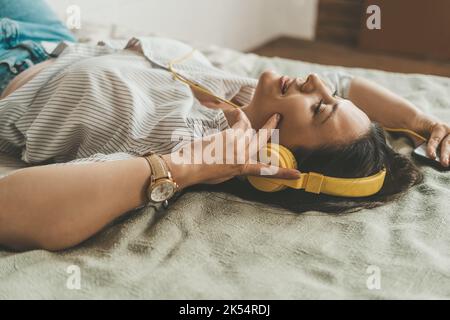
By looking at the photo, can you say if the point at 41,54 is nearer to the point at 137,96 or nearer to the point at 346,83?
the point at 137,96

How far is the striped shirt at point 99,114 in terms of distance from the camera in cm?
107

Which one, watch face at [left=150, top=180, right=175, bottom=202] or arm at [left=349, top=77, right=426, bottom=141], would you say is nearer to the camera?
watch face at [left=150, top=180, right=175, bottom=202]

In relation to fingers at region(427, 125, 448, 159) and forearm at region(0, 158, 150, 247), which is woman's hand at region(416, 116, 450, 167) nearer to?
fingers at region(427, 125, 448, 159)

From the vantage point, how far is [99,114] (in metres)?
1.10

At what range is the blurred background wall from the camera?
2.05 m

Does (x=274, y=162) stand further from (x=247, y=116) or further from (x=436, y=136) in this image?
(x=436, y=136)

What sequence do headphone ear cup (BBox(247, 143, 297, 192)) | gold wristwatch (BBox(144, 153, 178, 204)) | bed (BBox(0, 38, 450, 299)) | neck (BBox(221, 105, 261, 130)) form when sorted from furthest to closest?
neck (BBox(221, 105, 261, 130)) < headphone ear cup (BBox(247, 143, 297, 192)) < gold wristwatch (BBox(144, 153, 178, 204)) < bed (BBox(0, 38, 450, 299))

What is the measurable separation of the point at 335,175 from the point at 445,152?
340mm

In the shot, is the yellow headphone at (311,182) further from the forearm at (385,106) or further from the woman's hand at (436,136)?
the forearm at (385,106)

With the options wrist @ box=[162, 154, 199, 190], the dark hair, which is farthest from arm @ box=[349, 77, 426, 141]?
wrist @ box=[162, 154, 199, 190]

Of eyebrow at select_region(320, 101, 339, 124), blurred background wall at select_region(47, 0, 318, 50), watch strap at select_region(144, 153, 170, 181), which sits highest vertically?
eyebrow at select_region(320, 101, 339, 124)

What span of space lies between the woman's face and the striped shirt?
0.13 metres

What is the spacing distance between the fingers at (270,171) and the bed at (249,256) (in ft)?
0.24
